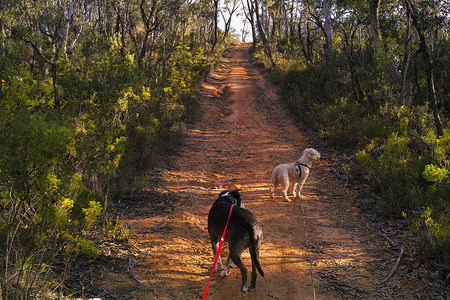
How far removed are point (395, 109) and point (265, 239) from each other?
17.4ft

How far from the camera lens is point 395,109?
8.41 m

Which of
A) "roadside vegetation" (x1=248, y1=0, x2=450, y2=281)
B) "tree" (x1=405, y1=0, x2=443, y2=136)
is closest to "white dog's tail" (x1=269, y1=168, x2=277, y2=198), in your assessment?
"roadside vegetation" (x1=248, y1=0, x2=450, y2=281)

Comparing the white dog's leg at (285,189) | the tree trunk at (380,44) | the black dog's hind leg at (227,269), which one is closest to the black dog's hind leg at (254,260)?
the black dog's hind leg at (227,269)

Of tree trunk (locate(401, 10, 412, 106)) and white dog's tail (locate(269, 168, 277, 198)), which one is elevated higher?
tree trunk (locate(401, 10, 412, 106))

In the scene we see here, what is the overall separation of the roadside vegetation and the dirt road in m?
0.69

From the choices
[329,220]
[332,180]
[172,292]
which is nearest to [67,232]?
[172,292]

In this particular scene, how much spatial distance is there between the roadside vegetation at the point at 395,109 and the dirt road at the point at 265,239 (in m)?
0.69

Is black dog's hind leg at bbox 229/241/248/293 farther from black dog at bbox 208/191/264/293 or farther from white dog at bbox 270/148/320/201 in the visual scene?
white dog at bbox 270/148/320/201

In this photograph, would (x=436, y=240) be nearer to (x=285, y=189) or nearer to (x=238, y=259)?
(x=238, y=259)

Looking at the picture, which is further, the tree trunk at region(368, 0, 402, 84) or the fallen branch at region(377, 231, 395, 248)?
the tree trunk at region(368, 0, 402, 84)

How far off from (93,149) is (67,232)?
1694 mm

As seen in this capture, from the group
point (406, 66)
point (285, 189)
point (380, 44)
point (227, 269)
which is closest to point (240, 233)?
point (227, 269)

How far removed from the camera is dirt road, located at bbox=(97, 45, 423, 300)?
13.4 ft

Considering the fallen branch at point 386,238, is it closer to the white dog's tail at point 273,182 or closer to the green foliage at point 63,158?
the white dog's tail at point 273,182
